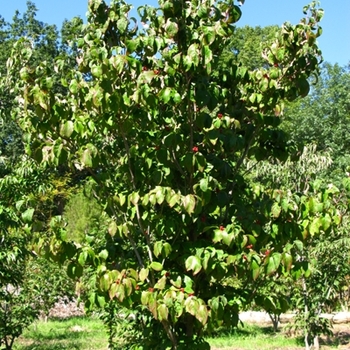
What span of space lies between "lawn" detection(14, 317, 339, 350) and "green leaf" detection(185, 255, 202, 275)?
6.53 metres

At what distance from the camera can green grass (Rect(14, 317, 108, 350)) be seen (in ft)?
29.1

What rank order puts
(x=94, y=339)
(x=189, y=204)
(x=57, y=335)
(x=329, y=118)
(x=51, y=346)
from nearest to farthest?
(x=189, y=204), (x=51, y=346), (x=94, y=339), (x=57, y=335), (x=329, y=118)

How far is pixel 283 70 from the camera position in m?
3.14

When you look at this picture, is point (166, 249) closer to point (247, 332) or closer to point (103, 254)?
point (103, 254)

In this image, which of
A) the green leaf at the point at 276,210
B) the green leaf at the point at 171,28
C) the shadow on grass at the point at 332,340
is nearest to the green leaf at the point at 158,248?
the green leaf at the point at 276,210

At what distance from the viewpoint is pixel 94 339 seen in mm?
9852

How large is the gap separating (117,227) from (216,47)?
108 cm

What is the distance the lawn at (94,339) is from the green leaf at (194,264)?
21.4 feet

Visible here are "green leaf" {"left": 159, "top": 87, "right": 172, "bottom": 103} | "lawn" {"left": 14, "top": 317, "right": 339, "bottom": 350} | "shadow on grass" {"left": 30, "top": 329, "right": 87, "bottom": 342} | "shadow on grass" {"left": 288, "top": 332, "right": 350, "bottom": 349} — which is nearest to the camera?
"green leaf" {"left": 159, "top": 87, "right": 172, "bottom": 103}

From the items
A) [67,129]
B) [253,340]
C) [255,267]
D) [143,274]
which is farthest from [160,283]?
[253,340]

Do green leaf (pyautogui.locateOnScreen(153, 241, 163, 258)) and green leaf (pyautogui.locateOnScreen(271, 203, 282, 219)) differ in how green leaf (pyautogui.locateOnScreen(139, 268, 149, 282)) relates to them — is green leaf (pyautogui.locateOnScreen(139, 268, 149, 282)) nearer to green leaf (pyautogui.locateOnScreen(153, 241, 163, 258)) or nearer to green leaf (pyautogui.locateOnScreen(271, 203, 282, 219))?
green leaf (pyautogui.locateOnScreen(153, 241, 163, 258))

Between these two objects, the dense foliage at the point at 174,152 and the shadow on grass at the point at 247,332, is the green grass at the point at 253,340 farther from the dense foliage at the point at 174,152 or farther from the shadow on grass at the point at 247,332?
the dense foliage at the point at 174,152

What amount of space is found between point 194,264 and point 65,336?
27.2 feet

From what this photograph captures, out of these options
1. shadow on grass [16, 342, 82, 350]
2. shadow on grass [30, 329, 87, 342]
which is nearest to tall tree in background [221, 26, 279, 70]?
shadow on grass [30, 329, 87, 342]
